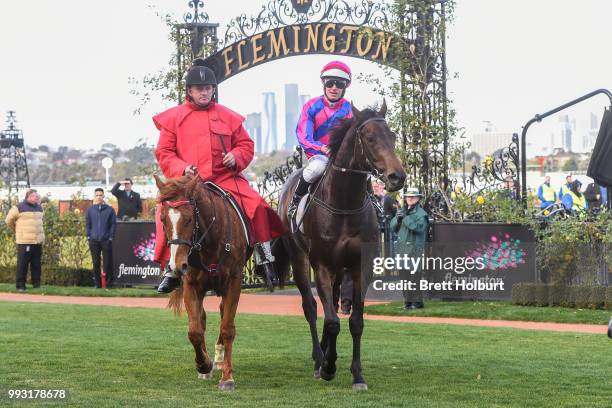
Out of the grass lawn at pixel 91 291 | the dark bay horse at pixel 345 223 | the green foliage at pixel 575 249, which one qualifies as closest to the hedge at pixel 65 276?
the grass lawn at pixel 91 291

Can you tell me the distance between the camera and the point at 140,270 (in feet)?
65.3

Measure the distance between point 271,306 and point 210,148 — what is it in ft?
25.6

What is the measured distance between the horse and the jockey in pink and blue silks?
0.96 meters

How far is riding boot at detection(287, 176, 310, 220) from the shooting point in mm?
9711

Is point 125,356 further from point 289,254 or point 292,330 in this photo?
point 292,330

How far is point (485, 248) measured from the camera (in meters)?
16.2

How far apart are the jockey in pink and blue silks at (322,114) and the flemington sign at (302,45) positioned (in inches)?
293

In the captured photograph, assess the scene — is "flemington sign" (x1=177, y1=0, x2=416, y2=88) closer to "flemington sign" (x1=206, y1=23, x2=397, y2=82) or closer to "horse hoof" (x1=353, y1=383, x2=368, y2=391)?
"flemington sign" (x1=206, y1=23, x2=397, y2=82)

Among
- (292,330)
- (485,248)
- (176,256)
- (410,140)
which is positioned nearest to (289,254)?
(176,256)

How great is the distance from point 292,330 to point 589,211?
538 cm

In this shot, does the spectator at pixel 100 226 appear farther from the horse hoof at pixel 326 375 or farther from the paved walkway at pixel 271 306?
the horse hoof at pixel 326 375

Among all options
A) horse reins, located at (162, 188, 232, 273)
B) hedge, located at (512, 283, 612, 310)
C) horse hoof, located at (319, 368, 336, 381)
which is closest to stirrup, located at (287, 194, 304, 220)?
horse reins, located at (162, 188, 232, 273)

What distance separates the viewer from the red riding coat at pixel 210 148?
925cm

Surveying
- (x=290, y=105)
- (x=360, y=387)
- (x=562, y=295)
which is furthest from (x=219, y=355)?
(x=290, y=105)
